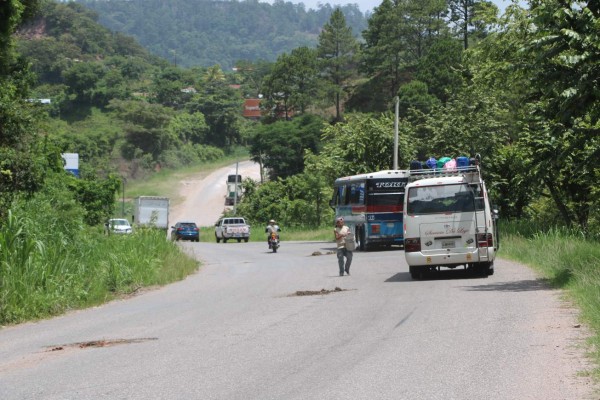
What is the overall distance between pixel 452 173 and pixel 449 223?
5.53 ft

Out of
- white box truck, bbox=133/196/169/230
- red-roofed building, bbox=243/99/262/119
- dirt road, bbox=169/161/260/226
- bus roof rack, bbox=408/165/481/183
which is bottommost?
bus roof rack, bbox=408/165/481/183

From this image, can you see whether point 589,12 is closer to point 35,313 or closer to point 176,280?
point 35,313

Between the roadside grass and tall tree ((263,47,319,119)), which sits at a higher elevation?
tall tree ((263,47,319,119))

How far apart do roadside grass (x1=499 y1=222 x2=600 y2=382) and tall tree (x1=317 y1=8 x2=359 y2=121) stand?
281 ft

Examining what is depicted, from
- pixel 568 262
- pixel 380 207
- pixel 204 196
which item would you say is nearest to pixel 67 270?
pixel 568 262

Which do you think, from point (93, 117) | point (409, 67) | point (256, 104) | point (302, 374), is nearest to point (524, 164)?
point (302, 374)

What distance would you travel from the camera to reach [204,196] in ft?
378

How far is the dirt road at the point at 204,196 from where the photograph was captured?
10600 cm

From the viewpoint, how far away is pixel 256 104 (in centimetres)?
16638

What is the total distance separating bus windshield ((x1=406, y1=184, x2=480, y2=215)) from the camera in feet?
78.4

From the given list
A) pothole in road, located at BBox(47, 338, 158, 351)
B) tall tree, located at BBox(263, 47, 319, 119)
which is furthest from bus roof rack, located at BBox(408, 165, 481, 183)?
tall tree, located at BBox(263, 47, 319, 119)

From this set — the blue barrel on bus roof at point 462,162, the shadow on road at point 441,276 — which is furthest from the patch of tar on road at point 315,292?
the blue barrel on bus roof at point 462,162

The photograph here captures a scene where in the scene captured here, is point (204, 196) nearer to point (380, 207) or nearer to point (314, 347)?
point (380, 207)

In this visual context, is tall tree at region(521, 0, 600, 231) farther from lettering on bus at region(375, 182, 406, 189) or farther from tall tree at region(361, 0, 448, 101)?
tall tree at region(361, 0, 448, 101)
